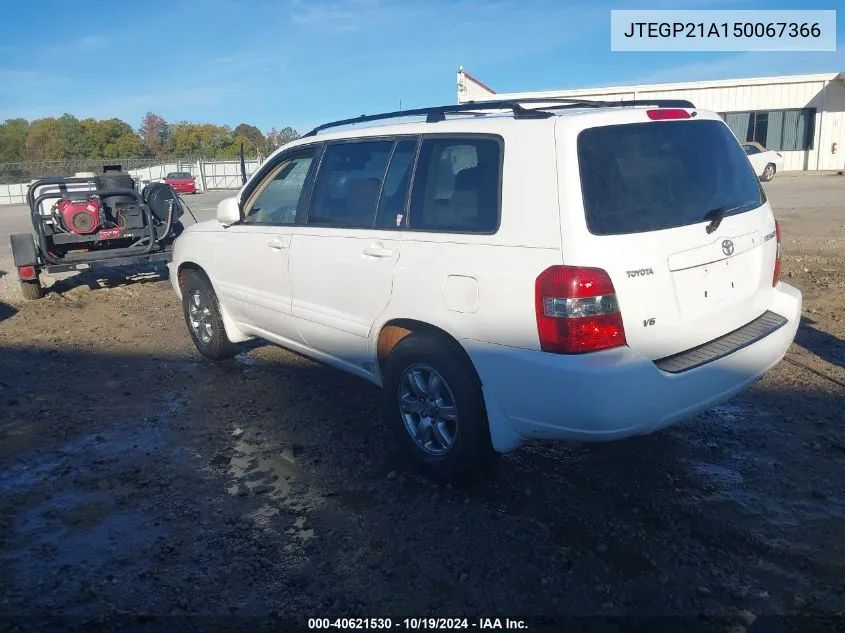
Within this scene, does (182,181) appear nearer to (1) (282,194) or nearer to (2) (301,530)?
(1) (282,194)

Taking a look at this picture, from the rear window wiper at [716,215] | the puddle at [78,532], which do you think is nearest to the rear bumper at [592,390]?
the rear window wiper at [716,215]

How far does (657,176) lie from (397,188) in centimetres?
143

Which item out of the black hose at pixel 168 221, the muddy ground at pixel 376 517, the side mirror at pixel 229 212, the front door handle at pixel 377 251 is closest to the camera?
the muddy ground at pixel 376 517

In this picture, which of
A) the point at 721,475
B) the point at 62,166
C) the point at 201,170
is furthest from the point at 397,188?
the point at 201,170

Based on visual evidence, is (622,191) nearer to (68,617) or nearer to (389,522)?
(389,522)

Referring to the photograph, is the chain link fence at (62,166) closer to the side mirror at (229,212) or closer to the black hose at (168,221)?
the black hose at (168,221)

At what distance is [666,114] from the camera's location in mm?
3514

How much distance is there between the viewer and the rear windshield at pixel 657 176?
124 inches

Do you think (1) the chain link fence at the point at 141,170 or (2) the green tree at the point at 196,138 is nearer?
(1) the chain link fence at the point at 141,170

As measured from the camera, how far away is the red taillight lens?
344 centimetres

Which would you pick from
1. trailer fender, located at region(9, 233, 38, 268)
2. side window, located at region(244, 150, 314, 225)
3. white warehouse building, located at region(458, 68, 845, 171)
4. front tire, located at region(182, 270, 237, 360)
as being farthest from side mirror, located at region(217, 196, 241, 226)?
white warehouse building, located at region(458, 68, 845, 171)

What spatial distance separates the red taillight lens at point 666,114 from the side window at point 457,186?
78 centimetres

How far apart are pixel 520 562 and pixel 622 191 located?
1748mm

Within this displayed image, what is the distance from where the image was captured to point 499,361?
10.8 ft
